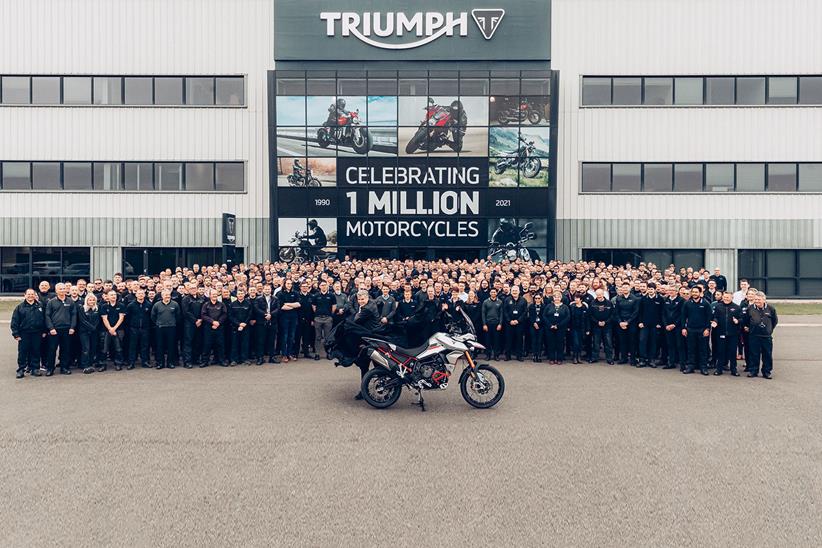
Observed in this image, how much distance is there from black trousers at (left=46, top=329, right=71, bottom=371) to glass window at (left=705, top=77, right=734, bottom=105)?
28195 mm

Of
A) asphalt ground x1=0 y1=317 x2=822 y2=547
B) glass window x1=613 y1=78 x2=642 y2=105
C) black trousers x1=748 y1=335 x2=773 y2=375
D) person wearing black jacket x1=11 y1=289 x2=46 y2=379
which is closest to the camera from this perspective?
asphalt ground x1=0 y1=317 x2=822 y2=547

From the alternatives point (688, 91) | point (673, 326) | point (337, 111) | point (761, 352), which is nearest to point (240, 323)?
point (673, 326)

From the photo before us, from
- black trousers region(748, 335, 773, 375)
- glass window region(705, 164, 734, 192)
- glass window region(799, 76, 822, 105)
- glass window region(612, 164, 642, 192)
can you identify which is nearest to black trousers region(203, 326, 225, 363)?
black trousers region(748, 335, 773, 375)

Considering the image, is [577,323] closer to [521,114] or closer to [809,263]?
[521,114]

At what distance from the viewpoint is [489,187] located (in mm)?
28828

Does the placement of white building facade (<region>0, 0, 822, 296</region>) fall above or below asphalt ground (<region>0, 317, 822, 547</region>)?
above

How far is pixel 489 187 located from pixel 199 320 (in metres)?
18.3

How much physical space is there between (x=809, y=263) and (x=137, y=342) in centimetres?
3008

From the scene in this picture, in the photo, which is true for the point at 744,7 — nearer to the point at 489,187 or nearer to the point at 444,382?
the point at 489,187

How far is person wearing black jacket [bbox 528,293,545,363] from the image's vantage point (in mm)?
13961

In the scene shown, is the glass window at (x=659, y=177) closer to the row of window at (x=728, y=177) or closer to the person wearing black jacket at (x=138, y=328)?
the row of window at (x=728, y=177)

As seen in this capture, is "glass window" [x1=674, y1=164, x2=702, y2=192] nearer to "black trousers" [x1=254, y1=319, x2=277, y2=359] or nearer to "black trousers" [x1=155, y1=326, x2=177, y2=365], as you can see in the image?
"black trousers" [x1=254, y1=319, x2=277, y2=359]

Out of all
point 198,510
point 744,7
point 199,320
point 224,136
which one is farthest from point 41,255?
point 744,7

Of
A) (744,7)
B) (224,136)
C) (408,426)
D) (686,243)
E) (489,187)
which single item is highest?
(744,7)
